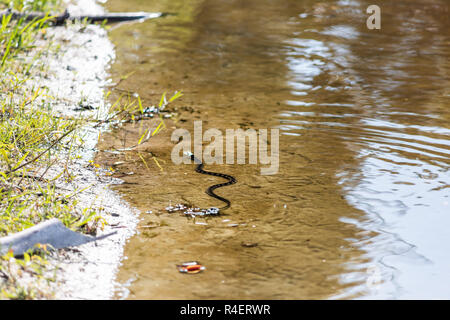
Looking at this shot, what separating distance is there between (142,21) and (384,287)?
8.53 m

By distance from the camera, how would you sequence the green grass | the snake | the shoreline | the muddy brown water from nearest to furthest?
the green grass, the shoreline, the muddy brown water, the snake

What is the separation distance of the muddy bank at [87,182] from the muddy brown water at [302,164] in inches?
4.6

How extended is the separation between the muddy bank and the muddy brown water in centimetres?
12

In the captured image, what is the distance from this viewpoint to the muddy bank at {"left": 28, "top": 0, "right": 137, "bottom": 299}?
3111 mm

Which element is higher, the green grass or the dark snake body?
the green grass

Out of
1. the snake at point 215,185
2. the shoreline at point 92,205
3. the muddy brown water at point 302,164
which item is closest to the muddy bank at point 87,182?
the shoreline at point 92,205

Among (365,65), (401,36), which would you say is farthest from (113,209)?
(401,36)

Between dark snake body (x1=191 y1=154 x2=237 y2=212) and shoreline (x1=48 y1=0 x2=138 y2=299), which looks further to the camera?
dark snake body (x1=191 y1=154 x2=237 y2=212)

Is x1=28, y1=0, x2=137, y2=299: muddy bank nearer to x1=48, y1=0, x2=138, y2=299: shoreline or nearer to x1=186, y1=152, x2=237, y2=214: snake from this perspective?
x1=48, y1=0, x2=138, y2=299: shoreline

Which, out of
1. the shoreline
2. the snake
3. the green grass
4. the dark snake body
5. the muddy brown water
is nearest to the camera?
the green grass

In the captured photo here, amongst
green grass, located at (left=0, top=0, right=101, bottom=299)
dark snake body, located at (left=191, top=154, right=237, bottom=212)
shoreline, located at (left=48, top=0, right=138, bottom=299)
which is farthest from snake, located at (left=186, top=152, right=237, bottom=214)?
green grass, located at (left=0, top=0, right=101, bottom=299)

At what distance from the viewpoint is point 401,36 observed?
9.06 m
